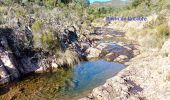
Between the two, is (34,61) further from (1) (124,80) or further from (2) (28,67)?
(1) (124,80)

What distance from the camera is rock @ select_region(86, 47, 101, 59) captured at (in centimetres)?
5562

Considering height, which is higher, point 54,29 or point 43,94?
point 54,29

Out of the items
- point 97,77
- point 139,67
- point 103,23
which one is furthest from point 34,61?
point 103,23

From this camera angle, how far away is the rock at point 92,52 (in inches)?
2190

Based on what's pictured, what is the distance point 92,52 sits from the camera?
5706 centimetres

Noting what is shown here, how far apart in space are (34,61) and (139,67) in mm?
15188

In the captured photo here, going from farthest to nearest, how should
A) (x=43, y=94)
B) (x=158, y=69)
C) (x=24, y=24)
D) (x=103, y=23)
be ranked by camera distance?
(x=103, y=23) → (x=24, y=24) → (x=158, y=69) → (x=43, y=94)

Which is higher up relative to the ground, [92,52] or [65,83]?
[65,83]

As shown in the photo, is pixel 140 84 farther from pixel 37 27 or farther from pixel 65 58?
pixel 37 27

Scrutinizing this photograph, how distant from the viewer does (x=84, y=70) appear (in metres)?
46.7

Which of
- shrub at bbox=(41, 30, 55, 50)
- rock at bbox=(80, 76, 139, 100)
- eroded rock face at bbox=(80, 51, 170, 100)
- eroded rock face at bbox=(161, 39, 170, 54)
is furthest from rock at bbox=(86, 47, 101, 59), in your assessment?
rock at bbox=(80, 76, 139, 100)

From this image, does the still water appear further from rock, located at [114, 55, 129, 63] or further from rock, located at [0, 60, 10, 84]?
rock, located at [114, 55, 129, 63]

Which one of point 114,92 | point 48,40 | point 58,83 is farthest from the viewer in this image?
point 48,40

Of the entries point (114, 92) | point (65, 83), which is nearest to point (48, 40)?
point (65, 83)
